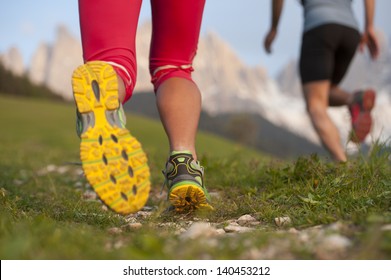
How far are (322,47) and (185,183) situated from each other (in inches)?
111

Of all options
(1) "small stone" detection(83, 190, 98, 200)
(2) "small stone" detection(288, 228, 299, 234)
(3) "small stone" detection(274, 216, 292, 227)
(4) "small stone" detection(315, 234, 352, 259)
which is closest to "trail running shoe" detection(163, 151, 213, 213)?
(3) "small stone" detection(274, 216, 292, 227)

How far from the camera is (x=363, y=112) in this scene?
174 inches

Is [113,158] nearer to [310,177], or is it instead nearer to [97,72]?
[97,72]

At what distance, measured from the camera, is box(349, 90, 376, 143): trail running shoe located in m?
4.37

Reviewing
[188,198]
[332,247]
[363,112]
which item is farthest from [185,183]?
[363,112]

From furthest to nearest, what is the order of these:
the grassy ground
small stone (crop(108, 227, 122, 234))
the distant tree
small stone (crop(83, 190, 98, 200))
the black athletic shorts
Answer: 1. the distant tree
2. the black athletic shorts
3. small stone (crop(83, 190, 98, 200))
4. small stone (crop(108, 227, 122, 234))
5. the grassy ground

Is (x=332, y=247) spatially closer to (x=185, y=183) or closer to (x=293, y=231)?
(x=293, y=231)

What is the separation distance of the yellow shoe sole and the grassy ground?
0.06m

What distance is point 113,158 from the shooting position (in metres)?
1.63

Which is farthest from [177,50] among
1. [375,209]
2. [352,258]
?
[352,258]

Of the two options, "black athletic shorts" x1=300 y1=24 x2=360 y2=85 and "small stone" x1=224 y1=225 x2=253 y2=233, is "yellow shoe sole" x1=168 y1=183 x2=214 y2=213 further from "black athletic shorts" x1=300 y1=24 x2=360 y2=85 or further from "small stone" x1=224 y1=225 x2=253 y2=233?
"black athletic shorts" x1=300 y1=24 x2=360 y2=85

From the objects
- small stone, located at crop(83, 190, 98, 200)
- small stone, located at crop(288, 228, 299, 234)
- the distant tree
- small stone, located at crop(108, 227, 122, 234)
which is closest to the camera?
small stone, located at crop(288, 228, 299, 234)

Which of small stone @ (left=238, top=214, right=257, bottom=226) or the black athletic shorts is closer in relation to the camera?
small stone @ (left=238, top=214, right=257, bottom=226)

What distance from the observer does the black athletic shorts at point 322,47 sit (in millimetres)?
4246
